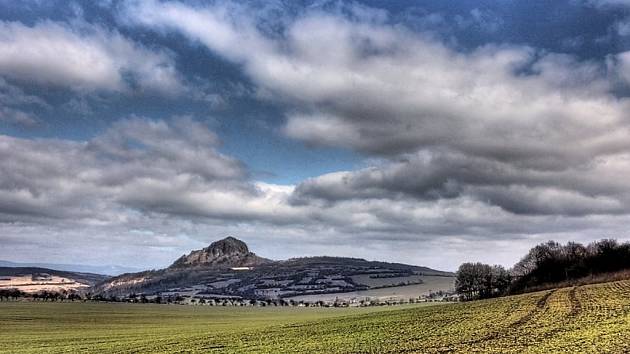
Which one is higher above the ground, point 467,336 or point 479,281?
point 479,281

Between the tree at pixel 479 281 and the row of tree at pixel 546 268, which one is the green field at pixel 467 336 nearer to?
the row of tree at pixel 546 268

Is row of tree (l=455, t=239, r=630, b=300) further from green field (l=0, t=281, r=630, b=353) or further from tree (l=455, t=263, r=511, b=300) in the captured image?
green field (l=0, t=281, r=630, b=353)

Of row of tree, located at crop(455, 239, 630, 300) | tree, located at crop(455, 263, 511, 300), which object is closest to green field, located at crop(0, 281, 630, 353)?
row of tree, located at crop(455, 239, 630, 300)

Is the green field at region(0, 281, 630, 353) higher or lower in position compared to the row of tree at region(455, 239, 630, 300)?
lower

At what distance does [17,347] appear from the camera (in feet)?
211

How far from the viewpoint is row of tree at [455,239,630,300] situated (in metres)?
136

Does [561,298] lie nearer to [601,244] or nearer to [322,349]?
[322,349]

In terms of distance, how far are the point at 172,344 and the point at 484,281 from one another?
12507 centimetres

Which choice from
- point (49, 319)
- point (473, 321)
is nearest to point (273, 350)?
point (473, 321)

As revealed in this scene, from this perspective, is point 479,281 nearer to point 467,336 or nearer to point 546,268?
point 546,268

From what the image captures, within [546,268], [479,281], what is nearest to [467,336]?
[546,268]

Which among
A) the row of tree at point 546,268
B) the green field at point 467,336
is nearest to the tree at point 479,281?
the row of tree at point 546,268

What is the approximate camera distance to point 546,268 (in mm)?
151625

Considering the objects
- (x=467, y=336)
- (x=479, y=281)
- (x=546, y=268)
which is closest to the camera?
(x=467, y=336)
